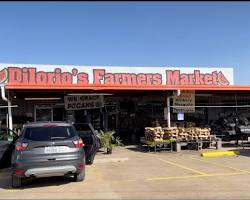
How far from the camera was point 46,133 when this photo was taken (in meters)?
10.6

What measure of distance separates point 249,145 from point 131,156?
7137mm

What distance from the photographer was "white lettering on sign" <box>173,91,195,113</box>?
21.1m

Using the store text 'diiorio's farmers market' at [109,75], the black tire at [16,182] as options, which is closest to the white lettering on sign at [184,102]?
the store text 'diiorio's farmers market' at [109,75]

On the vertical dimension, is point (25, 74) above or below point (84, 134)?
above

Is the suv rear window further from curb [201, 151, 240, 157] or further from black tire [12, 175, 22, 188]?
curb [201, 151, 240, 157]

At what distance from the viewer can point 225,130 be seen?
77.8ft

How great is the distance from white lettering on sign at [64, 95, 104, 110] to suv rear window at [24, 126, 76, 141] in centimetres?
1111

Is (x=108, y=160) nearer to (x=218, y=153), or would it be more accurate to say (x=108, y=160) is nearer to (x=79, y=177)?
(x=79, y=177)

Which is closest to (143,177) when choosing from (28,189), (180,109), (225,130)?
(28,189)

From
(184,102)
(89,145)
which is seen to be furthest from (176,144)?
(89,145)

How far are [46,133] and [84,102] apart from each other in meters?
11.4

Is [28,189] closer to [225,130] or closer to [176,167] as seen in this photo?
[176,167]

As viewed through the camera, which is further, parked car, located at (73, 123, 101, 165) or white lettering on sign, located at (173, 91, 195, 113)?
white lettering on sign, located at (173, 91, 195, 113)

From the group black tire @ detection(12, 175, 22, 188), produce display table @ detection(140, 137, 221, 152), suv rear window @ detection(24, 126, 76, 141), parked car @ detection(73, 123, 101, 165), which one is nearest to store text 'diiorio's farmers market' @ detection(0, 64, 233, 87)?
produce display table @ detection(140, 137, 221, 152)
